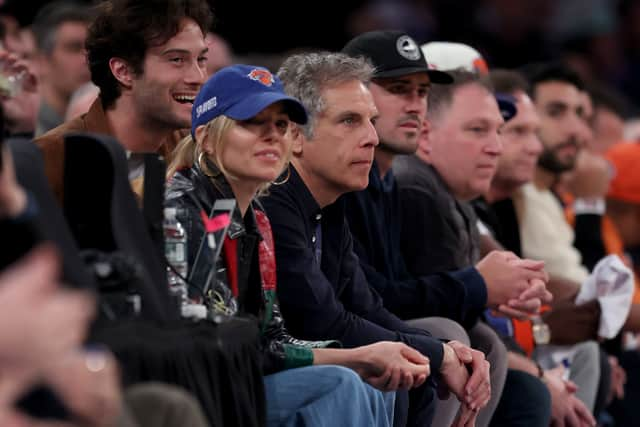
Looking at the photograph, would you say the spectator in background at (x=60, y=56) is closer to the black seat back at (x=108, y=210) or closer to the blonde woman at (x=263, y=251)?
the blonde woman at (x=263, y=251)

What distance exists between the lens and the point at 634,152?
6988 millimetres

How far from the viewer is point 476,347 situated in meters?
4.35

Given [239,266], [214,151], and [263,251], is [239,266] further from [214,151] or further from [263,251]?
[214,151]

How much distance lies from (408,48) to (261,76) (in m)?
1.22

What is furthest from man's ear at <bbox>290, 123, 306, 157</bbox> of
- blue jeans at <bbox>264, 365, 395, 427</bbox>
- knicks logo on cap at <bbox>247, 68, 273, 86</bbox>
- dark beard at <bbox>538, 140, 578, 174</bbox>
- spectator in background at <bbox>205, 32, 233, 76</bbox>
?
spectator in background at <bbox>205, 32, 233, 76</bbox>

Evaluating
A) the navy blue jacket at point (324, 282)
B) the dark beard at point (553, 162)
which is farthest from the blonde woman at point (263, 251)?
the dark beard at point (553, 162)

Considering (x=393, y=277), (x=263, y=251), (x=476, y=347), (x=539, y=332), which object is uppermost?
(x=263, y=251)

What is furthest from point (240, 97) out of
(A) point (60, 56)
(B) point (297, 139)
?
(A) point (60, 56)

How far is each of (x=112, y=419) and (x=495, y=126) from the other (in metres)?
3.04

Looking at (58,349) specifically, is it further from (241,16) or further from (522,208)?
(241,16)

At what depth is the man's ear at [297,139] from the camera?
3.84 metres

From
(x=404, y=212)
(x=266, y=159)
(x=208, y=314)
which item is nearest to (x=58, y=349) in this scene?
(x=208, y=314)

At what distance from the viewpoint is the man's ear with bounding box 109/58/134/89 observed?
395cm

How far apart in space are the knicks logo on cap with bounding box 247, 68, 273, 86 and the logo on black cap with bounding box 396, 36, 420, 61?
115 centimetres
